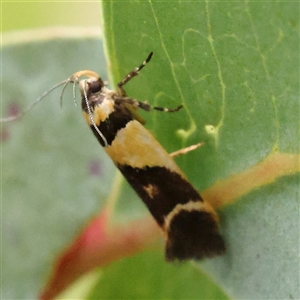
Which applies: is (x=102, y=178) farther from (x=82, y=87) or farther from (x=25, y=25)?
(x=25, y=25)

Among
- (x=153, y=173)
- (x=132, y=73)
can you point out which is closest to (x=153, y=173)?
(x=153, y=173)

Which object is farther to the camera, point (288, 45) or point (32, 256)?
point (32, 256)

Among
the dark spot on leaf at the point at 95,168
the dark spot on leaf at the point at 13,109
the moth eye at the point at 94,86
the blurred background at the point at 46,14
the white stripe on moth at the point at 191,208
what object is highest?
the blurred background at the point at 46,14

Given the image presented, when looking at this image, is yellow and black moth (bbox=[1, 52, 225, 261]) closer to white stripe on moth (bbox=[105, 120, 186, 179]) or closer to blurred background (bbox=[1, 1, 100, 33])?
white stripe on moth (bbox=[105, 120, 186, 179])

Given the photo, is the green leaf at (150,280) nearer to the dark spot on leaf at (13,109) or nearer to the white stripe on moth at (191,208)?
the white stripe on moth at (191,208)

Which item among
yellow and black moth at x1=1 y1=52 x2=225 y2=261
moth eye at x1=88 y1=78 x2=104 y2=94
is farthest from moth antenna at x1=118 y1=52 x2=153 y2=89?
moth eye at x1=88 y1=78 x2=104 y2=94

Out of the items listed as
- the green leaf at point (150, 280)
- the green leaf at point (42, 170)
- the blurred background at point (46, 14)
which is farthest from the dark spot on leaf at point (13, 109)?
the green leaf at point (150, 280)

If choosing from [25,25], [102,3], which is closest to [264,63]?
[102,3]

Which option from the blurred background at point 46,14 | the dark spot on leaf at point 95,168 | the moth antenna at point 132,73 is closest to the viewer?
the moth antenna at point 132,73
